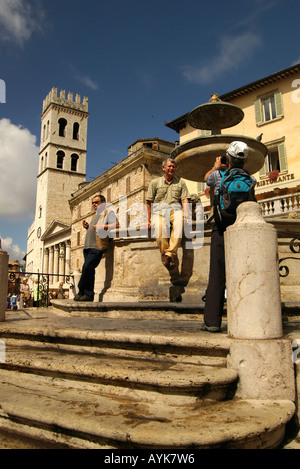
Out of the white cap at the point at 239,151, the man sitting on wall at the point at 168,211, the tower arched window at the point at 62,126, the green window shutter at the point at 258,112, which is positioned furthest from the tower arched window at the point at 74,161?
the white cap at the point at 239,151

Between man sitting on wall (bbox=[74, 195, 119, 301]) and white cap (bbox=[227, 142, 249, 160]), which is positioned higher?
white cap (bbox=[227, 142, 249, 160])

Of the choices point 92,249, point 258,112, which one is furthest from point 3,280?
point 258,112

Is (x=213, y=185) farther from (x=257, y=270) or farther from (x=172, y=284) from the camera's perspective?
(x=172, y=284)

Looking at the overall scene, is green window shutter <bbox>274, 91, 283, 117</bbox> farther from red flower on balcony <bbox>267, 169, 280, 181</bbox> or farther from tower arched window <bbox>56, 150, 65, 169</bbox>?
tower arched window <bbox>56, 150, 65, 169</bbox>

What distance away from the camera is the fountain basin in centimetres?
636

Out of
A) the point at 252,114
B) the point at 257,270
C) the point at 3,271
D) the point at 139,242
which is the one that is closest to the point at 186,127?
the point at 252,114

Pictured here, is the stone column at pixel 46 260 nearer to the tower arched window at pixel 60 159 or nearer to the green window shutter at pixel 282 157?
the tower arched window at pixel 60 159

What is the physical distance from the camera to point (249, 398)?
2299 millimetres

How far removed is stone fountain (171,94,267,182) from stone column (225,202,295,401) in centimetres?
403

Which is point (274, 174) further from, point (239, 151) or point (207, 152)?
point (239, 151)

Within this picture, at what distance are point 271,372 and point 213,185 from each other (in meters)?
2.16

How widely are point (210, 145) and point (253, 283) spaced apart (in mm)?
4480

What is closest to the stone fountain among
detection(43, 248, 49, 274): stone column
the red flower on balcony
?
the red flower on balcony

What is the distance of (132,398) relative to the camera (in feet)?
7.69
